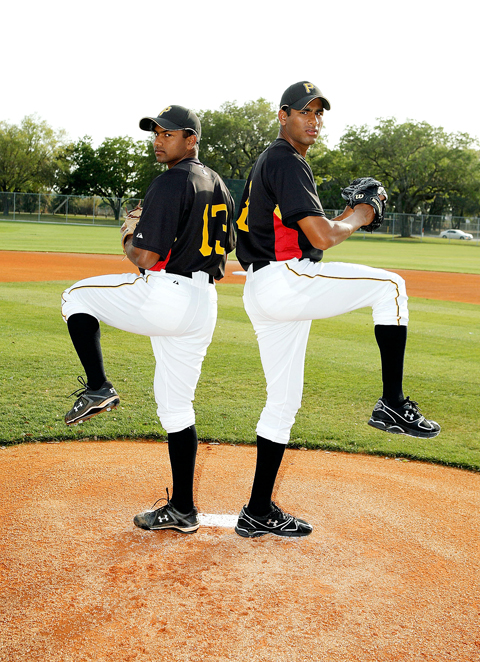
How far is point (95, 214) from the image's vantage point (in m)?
54.2

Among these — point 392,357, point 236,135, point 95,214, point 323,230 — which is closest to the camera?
point 323,230

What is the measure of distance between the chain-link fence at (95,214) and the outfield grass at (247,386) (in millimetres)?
33854

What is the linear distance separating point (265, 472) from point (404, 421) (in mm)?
866

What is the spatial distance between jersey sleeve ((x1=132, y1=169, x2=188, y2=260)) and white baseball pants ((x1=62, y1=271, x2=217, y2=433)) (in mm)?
229

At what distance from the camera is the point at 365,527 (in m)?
3.83

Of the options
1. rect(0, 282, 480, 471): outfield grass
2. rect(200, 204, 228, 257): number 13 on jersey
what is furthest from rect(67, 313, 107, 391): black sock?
rect(0, 282, 480, 471): outfield grass

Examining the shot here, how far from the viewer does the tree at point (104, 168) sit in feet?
251

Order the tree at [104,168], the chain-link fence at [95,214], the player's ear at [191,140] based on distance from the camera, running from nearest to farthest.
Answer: the player's ear at [191,140] < the chain-link fence at [95,214] < the tree at [104,168]

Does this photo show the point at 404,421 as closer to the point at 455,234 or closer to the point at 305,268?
the point at 305,268

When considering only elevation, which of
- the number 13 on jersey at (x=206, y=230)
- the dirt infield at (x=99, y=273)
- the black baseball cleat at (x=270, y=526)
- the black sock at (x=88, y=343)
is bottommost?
the black baseball cleat at (x=270, y=526)

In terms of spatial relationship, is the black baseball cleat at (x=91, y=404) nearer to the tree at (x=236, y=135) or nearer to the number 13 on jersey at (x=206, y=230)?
the number 13 on jersey at (x=206, y=230)

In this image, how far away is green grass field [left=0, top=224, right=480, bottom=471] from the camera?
18.3 ft

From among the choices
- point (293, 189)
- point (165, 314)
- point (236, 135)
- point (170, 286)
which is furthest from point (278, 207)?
point (236, 135)

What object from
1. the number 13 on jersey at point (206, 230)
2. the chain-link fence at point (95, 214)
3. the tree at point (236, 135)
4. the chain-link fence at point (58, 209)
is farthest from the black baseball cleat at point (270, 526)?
the tree at point (236, 135)
